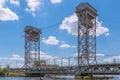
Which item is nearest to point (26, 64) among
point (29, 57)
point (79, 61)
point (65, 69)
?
point (29, 57)

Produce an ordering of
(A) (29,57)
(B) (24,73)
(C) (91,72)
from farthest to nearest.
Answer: (A) (29,57)
(B) (24,73)
(C) (91,72)

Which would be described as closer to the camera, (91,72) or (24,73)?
(91,72)

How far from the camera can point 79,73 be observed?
103062 millimetres

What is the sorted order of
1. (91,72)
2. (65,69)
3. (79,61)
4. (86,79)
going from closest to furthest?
(86,79)
(91,72)
(79,61)
(65,69)

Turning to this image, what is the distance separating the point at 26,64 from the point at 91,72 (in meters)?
60.6

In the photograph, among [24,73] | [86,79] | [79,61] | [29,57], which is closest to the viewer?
[86,79]

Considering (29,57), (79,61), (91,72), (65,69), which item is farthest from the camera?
(29,57)

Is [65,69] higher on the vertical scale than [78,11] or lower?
lower

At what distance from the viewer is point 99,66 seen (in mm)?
96750

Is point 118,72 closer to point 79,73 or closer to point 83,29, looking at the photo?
point 79,73

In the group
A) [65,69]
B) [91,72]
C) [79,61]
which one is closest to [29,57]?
[65,69]

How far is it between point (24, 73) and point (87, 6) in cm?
5282

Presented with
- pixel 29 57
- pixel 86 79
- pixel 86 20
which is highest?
pixel 86 20

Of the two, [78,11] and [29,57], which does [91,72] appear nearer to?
[78,11]
